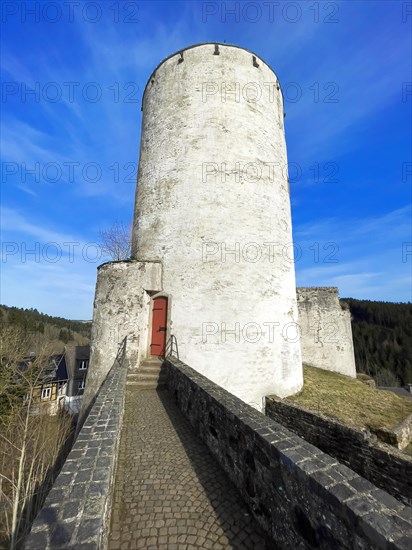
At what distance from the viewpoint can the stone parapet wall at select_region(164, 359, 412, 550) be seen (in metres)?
1.88

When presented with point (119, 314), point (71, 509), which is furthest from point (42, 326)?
point (71, 509)

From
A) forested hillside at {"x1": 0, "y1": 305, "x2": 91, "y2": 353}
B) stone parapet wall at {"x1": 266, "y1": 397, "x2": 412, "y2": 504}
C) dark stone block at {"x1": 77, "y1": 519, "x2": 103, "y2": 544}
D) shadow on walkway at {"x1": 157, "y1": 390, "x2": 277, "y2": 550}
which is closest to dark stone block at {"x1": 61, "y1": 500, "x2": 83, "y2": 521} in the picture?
dark stone block at {"x1": 77, "y1": 519, "x2": 103, "y2": 544}

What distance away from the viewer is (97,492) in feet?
7.66

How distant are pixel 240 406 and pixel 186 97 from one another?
38.9ft

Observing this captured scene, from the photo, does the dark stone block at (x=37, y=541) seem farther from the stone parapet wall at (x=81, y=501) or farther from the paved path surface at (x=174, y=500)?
the paved path surface at (x=174, y=500)

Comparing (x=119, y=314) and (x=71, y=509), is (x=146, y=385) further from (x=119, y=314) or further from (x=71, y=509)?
→ (x=71, y=509)

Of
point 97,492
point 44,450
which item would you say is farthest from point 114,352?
point 44,450

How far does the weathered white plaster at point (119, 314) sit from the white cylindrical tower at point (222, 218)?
0.83 m

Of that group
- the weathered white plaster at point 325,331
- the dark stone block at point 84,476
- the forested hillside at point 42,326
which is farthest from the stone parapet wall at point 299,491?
the forested hillside at point 42,326

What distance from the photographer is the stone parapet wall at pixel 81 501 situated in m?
1.82

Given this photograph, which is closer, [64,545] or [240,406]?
[64,545]

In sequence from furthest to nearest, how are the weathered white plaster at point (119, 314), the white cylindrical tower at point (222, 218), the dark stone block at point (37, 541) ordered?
1. the white cylindrical tower at point (222, 218)
2. the weathered white plaster at point (119, 314)
3. the dark stone block at point (37, 541)

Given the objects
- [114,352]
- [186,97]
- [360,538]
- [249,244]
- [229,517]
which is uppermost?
[186,97]

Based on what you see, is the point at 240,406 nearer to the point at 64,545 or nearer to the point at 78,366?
the point at 64,545
